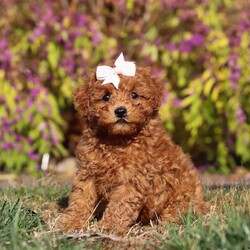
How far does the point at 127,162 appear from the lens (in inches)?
187

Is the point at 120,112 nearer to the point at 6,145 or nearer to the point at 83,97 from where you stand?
the point at 83,97

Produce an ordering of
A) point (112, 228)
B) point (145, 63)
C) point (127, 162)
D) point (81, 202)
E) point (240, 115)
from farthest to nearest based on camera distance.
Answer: point (145, 63)
point (240, 115)
point (81, 202)
point (127, 162)
point (112, 228)

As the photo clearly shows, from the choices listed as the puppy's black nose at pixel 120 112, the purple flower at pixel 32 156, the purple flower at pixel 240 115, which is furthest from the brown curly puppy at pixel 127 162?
the purple flower at pixel 32 156

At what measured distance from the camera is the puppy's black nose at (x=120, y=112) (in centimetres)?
461

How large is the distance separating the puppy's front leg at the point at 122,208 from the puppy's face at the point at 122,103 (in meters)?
0.39

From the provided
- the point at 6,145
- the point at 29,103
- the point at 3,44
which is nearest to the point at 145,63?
the point at 29,103

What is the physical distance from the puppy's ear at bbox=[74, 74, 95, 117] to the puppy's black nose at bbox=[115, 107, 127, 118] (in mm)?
369

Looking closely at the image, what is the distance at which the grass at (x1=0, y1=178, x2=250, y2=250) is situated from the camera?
3703 millimetres

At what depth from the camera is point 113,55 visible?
8938 mm

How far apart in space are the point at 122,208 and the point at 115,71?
0.93 m

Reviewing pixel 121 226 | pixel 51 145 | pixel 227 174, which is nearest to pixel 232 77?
pixel 227 174

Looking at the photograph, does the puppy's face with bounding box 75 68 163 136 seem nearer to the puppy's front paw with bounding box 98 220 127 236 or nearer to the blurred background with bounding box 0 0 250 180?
the puppy's front paw with bounding box 98 220 127 236

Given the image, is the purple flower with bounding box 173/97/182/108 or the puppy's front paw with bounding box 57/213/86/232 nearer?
the puppy's front paw with bounding box 57/213/86/232

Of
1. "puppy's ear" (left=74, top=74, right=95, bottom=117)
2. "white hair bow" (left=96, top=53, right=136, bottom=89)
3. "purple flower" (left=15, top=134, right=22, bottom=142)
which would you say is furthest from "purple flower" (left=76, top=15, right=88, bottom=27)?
"white hair bow" (left=96, top=53, right=136, bottom=89)
